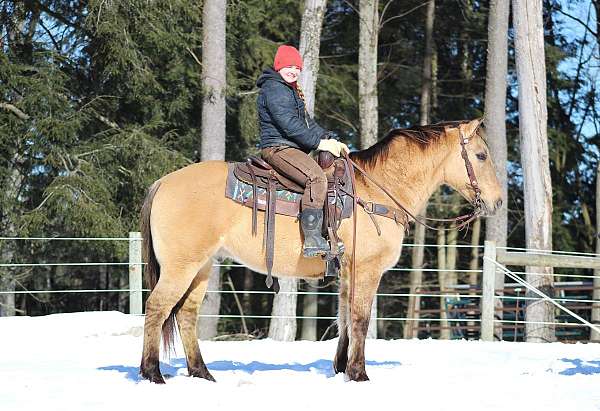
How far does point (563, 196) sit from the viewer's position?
22.2 m

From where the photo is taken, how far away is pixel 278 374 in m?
7.07

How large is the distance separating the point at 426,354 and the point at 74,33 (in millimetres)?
10664

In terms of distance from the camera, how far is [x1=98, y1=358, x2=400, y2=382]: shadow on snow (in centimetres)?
722

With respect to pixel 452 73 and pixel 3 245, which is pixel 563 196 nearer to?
pixel 452 73

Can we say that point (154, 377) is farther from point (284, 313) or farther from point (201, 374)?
point (284, 313)

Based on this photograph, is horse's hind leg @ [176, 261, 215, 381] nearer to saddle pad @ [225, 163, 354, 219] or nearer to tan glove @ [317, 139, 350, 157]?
saddle pad @ [225, 163, 354, 219]

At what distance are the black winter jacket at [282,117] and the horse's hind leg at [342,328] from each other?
3.76ft

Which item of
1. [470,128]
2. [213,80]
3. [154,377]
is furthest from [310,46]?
[154,377]

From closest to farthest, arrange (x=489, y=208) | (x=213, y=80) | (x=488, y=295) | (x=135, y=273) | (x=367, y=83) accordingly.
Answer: (x=489, y=208), (x=135, y=273), (x=488, y=295), (x=213, y=80), (x=367, y=83)

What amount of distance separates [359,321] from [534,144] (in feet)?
22.5

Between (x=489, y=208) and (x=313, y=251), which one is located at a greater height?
(x=489, y=208)

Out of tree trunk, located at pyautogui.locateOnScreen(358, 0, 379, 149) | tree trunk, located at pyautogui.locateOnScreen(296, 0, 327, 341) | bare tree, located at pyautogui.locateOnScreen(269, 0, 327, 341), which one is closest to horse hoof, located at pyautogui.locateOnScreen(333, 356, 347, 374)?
bare tree, located at pyautogui.locateOnScreen(269, 0, 327, 341)

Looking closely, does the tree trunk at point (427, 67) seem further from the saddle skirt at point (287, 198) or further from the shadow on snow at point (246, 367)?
the saddle skirt at point (287, 198)

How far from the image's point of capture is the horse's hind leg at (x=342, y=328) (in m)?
6.74
